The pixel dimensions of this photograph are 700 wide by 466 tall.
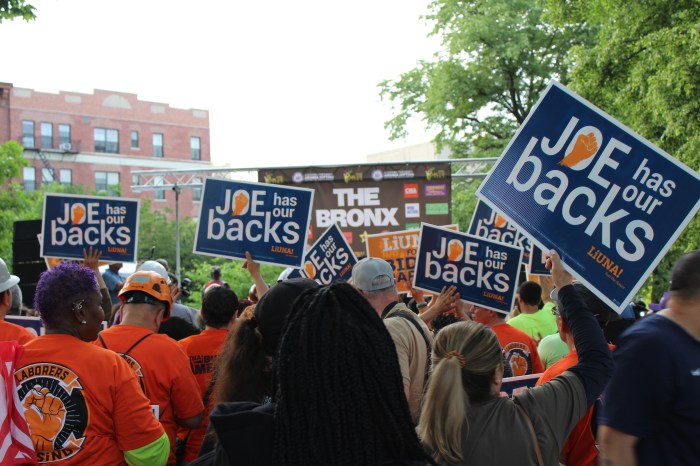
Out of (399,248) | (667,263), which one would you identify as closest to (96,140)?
(667,263)

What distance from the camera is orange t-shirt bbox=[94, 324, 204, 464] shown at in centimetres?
431

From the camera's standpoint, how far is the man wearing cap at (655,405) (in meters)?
2.91

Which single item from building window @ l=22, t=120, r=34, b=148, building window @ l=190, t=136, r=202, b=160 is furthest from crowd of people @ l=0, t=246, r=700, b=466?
building window @ l=190, t=136, r=202, b=160

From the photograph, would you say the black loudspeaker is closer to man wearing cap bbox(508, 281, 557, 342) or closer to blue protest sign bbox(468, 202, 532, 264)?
blue protest sign bbox(468, 202, 532, 264)

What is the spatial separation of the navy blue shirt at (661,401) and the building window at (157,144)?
6205 cm

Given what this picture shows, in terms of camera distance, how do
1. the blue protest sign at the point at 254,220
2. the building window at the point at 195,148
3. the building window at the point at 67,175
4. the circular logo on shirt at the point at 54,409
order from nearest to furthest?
the circular logo on shirt at the point at 54,409 → the blue protest sign at the point at 254,220 → the building window at the point at 67,175 → the building window at the point at 195,148

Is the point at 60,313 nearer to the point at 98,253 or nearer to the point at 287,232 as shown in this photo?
the point at 287,232

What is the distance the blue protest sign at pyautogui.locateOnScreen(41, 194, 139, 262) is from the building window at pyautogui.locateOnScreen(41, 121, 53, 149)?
171 feet

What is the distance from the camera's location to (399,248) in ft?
36.3

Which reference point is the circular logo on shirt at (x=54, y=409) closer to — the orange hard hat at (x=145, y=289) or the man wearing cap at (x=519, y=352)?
the orange hard hat at (x=145, y=289)

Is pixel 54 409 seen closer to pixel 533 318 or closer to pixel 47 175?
pixel 533 318

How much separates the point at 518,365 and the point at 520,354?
0.32ft

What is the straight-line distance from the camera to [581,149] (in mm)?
4504

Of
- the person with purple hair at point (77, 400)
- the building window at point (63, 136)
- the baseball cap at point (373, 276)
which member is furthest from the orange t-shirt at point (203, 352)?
the building window at point (63, 136)
